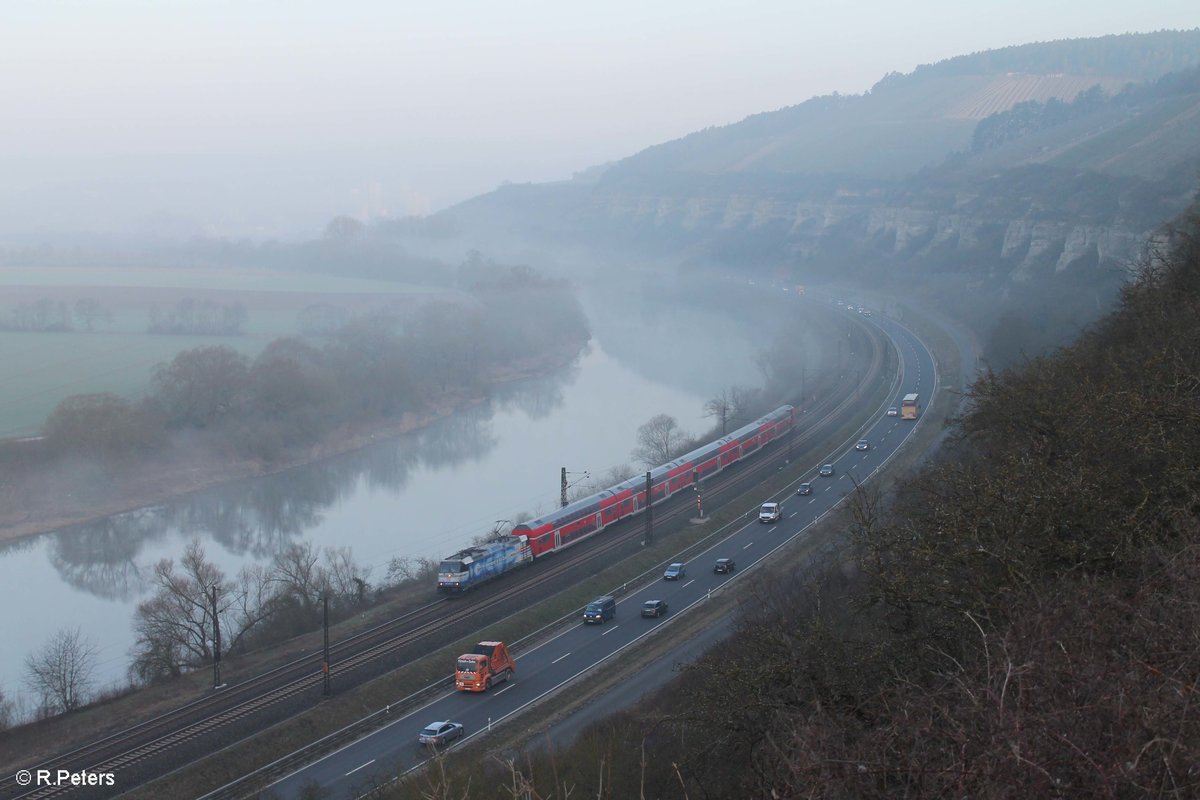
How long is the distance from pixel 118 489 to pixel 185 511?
5.63 feet

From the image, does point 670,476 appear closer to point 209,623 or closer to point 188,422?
point 209,623

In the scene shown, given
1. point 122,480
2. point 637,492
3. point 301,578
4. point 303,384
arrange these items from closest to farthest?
point 301,578
point 637,492
point 122,480
point 303,384

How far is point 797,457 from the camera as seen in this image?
1905 centimetres

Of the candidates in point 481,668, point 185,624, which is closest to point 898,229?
point 185,624

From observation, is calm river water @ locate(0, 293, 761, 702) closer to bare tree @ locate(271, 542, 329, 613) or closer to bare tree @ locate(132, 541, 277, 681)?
bare tree @ locate(132, 541, 277, 681)

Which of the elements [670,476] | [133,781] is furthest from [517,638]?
[670,476]

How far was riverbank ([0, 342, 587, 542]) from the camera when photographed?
1830 cm

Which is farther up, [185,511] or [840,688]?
[840,688]

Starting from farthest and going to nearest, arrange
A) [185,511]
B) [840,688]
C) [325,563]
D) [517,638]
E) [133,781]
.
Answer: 1. [185,511]
2. [325,563]
3. [517,638]
4. [133,781]
5. [840,688]

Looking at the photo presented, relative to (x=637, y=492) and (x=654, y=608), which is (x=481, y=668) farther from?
(x=637, y=492)

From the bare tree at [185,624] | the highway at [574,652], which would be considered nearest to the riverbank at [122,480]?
the bare tree at [185,624]

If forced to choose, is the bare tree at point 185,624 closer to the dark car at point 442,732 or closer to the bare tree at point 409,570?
the bare tree at point 409,570

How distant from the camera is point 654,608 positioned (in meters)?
11.1

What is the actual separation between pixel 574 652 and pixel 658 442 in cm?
1182
